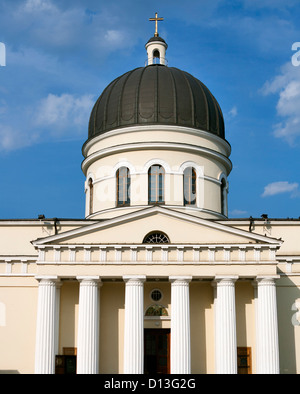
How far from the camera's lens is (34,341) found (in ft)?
81.7

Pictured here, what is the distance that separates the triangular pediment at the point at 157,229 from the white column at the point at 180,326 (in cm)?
175

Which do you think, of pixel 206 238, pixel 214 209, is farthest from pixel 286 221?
pixel 206 238

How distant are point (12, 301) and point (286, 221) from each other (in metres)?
12.5

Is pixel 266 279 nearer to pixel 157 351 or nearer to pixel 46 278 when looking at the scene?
pixel 157 351

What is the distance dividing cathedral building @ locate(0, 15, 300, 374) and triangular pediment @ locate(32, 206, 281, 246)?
40mm

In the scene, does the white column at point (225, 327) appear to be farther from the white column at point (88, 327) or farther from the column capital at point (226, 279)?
the white column at point (88, 327)

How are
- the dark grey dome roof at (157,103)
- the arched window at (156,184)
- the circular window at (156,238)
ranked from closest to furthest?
the circular window at (156,238) < the arched window at (156,184) < the dark grey dome roof at (157,103)

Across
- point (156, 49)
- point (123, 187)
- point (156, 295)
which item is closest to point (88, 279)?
point (156, 295)

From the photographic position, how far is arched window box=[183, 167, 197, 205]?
28.3 metres

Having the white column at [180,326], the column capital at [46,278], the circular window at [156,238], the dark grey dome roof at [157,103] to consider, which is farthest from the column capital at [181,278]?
the dark grey dome roof at [157,103]

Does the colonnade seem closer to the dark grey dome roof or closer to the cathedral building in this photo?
the cathedral building

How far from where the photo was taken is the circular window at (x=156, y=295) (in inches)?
989

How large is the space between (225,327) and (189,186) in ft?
25.3

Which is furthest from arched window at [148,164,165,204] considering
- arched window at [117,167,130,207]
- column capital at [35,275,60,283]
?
column capital at [35,275,60,283]
